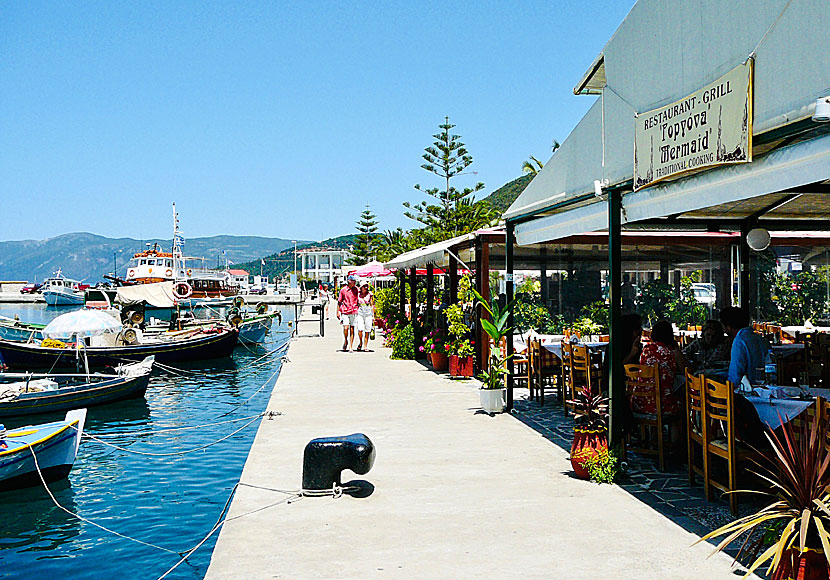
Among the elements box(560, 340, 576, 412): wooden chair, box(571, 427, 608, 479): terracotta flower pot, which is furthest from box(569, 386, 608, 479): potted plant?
box(560, 340, 576, 412): wooden chair

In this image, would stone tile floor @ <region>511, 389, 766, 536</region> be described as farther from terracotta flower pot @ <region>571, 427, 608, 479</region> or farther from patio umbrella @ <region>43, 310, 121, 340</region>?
patio umbrella @ <region>43, 310, 121, 340</region>

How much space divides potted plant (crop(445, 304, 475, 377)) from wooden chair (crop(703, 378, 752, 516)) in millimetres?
7395

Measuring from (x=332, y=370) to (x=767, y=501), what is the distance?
10763 millimetres

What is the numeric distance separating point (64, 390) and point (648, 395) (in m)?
11.1

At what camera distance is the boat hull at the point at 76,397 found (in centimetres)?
1330

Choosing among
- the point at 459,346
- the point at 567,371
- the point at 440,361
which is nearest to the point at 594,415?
the point at 567,371

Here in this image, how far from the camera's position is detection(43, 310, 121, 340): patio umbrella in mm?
13727

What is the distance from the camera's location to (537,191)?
8875 mm

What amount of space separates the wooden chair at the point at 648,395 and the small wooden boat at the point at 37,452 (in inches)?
256

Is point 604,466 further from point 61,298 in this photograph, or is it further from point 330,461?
point 61,298

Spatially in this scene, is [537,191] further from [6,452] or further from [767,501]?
[6,452]

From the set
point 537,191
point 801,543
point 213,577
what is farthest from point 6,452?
point 801,543

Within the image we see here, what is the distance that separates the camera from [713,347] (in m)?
8.80

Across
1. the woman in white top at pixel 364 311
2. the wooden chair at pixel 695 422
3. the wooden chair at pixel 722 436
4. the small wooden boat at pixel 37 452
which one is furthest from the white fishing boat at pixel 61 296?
the wooden chair at pixel 722 436
